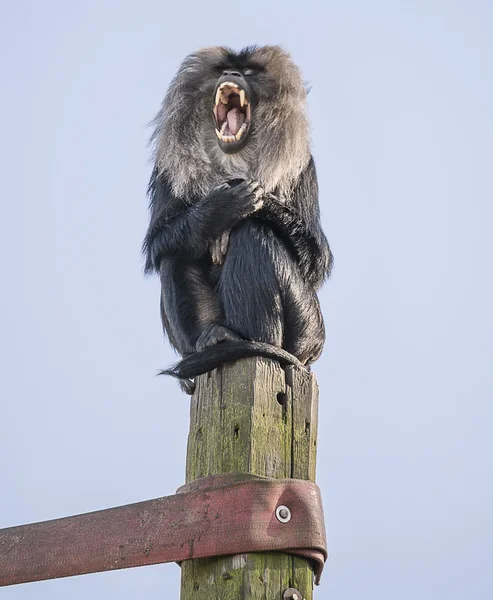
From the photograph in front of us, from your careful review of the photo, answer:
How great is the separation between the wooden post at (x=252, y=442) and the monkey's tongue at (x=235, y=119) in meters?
1.84

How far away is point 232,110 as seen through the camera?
4.57m

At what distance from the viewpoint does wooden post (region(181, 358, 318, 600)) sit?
2.56m

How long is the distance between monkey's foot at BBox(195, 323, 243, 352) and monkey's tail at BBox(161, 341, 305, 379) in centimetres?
4

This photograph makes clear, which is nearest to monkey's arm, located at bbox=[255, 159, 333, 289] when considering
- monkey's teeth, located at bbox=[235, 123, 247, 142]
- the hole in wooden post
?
monkey's teeth, located at bbox=[235, 123, 247, 142]

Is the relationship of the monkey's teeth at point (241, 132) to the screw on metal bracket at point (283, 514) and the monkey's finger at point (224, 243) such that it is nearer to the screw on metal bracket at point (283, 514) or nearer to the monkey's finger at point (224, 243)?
the monkey's finger at point (224, 243)

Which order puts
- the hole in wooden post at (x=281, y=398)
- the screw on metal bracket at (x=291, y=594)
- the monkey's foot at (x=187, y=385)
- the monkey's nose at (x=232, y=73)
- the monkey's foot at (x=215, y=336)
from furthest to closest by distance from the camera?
the monkey's nose at (x=232, y=73)
the monkey's foot at (x=187, y=385)
the monkey's foot at (x=215, y=336)
the hole in wooden post at (x=281, y=398)
the screw on metal bracket at (x=291, y=594)

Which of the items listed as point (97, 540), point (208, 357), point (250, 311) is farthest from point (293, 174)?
point (97, 540)

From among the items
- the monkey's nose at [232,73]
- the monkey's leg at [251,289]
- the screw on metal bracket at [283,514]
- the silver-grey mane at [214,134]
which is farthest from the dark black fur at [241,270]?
the screw on metal bracket at [283,514]

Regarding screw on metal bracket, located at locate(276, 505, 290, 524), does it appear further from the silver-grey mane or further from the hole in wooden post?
the silver-grey mane

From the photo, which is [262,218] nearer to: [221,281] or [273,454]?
[221,281]

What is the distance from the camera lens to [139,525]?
2.70 meters

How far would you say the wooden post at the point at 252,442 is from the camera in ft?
8.40

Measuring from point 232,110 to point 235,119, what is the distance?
46 mm

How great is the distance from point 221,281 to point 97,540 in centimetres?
135
